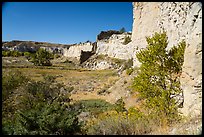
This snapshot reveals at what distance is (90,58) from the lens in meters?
54.3

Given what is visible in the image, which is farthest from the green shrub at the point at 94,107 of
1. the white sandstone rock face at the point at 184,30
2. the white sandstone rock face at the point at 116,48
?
the white sandstone rock face at the point at 116,48

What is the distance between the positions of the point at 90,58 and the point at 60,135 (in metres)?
49.7

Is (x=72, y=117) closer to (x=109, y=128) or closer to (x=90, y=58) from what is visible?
(x=109, y=128)

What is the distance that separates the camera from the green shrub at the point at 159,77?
7.02 meters

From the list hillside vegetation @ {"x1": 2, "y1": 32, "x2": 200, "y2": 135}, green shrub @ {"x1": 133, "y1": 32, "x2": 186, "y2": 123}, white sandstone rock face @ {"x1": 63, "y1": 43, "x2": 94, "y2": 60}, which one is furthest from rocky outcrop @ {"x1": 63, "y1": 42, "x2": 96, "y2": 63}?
A: green shrub @ {"x1": 133, "y1": 32, "x2": 186, "y2": 123}

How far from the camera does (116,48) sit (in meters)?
46.4

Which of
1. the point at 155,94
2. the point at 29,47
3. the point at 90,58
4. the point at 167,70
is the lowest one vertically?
the point at 155,94

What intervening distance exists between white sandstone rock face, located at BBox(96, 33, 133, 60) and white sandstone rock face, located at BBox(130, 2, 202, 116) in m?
17.9

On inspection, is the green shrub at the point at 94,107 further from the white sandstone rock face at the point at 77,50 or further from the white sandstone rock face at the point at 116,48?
the white sandstone rock face at the point at 77,50

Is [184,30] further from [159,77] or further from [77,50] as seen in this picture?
[77,50]

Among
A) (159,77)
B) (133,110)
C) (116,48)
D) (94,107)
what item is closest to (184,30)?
(159,77)

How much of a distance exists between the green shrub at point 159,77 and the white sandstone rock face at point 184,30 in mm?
519

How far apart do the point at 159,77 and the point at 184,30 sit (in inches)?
238

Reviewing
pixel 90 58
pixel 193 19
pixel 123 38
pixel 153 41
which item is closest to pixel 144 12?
pixel 153 41
